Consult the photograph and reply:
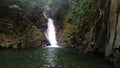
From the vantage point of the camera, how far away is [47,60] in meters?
26.7

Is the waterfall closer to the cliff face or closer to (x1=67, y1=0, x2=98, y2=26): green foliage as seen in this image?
(x1=67, y1=0, x2=98, y2=26): green foliage

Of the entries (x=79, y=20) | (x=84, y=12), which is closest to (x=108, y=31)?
(x=84, y=12)

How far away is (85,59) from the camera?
90.3ft

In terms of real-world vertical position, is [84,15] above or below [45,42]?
above

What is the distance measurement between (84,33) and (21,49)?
8590 millimetres

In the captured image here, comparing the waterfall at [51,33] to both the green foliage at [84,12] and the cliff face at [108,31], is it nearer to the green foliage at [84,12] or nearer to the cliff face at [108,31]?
the green foliage at [84,12]

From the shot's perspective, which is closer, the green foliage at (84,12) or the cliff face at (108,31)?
the cliff face at (108,31)

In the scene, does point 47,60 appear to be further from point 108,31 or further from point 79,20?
point 79,20

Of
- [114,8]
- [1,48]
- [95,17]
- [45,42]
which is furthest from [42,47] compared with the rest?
[114,8]

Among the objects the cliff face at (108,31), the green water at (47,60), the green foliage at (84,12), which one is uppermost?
the green foliage at (84,12)

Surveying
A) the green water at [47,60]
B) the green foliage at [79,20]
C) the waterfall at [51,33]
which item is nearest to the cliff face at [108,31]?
the green water at [47,60]

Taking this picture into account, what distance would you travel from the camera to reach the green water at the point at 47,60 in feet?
80.1

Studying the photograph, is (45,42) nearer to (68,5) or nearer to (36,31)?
(36,31)

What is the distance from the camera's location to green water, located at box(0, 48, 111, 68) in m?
24.4
